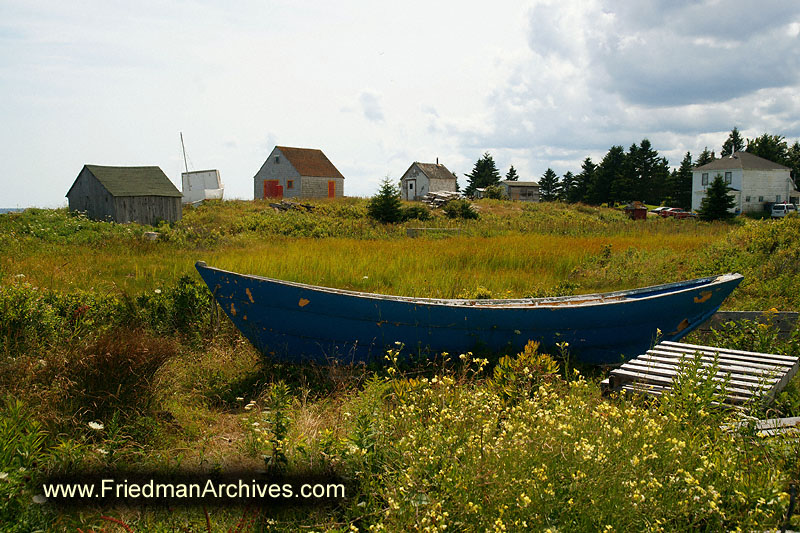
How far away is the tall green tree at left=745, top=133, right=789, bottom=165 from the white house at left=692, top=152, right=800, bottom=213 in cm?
963

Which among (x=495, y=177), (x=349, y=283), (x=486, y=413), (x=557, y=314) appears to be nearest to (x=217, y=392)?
(x=486, y=413)

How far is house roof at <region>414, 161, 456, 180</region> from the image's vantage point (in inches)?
2259

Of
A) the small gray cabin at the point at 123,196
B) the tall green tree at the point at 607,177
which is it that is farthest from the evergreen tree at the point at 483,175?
the small gray cabin at the point at 123,196

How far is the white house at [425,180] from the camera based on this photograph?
2249 inches

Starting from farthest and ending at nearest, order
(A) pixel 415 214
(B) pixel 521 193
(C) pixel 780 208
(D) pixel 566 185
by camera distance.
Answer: (D) pixel 566 185
(B) pixel 521 193
(C) pixel 780 208
(A) pixel 415 214

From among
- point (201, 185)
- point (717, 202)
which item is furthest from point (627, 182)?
point (201, 185)

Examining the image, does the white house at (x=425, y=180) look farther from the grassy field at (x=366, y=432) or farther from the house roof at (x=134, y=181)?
the grassy field at (x=366, y=432)

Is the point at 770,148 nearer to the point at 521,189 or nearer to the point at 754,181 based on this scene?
the point at 754,181

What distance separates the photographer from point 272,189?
A: 4900 centimetres

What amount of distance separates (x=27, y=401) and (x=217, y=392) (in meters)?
1.97

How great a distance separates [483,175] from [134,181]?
50.9m

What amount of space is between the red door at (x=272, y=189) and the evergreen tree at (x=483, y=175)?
31.1 metres

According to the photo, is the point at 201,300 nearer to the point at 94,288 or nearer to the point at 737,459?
the point at 94,288

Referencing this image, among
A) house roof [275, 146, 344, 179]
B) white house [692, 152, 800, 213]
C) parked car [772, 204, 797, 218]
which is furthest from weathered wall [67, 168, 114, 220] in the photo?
parked car [772, 204, 797, 218]
